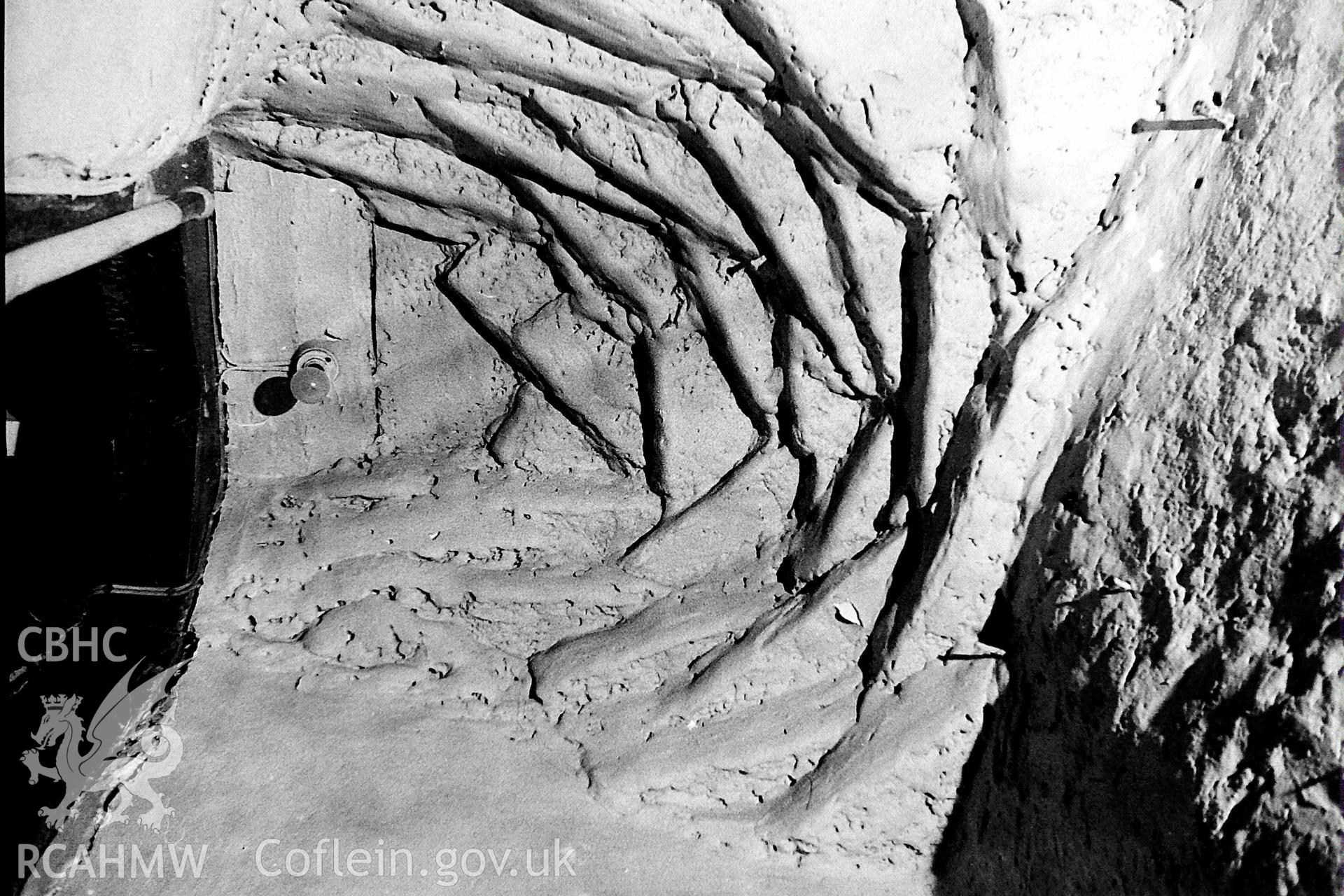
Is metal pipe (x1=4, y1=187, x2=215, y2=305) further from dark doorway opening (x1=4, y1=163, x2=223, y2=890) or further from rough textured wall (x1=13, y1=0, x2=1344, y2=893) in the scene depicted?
rough textured wall (x1=13, y1=0, x2=1344, y2=893)

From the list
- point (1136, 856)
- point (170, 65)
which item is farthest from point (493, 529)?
point (1136, 856)

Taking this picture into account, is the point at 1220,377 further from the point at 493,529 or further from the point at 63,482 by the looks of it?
the point at 63,482

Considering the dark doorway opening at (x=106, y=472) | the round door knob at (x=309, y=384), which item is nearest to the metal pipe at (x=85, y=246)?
the dark doorway opening at (x=106, y=472)

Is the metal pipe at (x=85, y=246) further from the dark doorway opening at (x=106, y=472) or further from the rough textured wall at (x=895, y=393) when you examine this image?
the rough textured wall at (x=895, y=393)

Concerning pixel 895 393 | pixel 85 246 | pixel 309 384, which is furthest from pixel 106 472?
pixel 895 393

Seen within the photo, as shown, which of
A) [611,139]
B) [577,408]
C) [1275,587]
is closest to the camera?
[1275,587]

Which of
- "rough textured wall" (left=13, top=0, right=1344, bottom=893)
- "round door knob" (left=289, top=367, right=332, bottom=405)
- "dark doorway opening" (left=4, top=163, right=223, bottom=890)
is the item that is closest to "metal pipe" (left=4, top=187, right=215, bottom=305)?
"dark doorway opening" (left=4, top=163, right=223, bottom=890)
